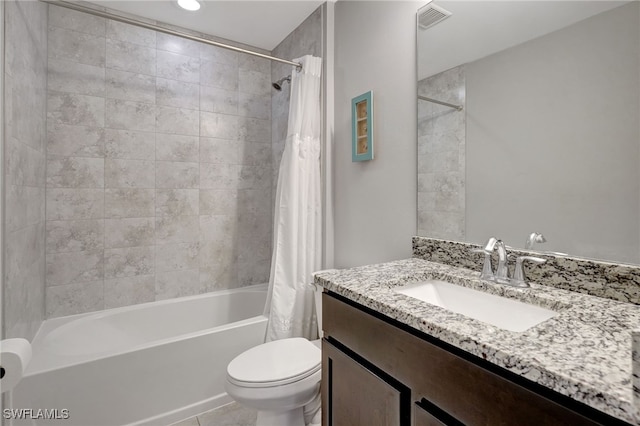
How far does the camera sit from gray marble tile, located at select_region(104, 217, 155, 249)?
2.10 m

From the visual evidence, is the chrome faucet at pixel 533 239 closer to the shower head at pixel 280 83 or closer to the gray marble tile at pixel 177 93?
the shower head at pixel 280 83

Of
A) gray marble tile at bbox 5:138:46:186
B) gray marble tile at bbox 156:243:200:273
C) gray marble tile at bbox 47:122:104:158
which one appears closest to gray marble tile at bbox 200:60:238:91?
gray marble tile at bbox 47:122:104:158

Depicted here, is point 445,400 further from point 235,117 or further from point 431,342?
point 235,117

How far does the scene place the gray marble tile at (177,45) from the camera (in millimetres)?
2230

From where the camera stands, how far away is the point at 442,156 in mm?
1347

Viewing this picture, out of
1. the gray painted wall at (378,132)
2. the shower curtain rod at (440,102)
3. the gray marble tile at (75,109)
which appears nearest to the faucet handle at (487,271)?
the gray painted wall at (378,132)

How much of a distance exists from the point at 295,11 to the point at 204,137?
3.80 feet

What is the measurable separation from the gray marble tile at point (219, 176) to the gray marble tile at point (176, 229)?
304mm

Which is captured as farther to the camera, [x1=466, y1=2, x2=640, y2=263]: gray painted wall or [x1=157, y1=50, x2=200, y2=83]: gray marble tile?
[x1=157, y1=50, x2=200, y2=83]: gray marble tile

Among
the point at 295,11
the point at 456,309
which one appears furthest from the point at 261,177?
the point at 456,309

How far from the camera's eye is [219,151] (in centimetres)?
249

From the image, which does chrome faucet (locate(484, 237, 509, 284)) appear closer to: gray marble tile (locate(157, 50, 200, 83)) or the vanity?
the vanity

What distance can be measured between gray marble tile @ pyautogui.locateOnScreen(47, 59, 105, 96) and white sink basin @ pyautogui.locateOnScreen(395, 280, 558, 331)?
2354 millimetres

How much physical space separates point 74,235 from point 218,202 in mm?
973
